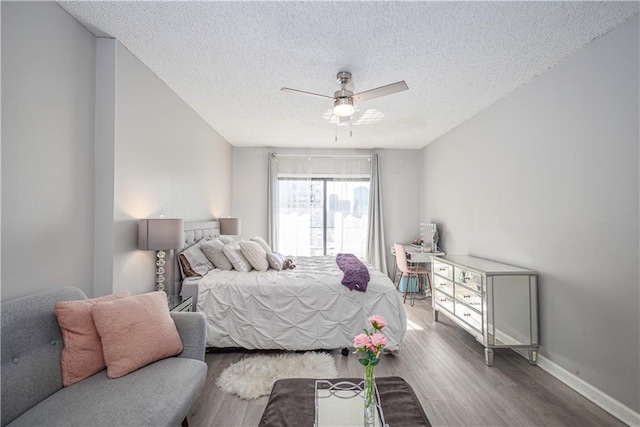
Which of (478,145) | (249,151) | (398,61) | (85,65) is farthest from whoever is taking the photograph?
(249,151)

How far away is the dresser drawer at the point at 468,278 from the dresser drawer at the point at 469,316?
243 mm

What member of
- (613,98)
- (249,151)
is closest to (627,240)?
(613,98)

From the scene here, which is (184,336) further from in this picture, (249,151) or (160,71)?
(249,151)

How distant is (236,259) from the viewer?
3178 mm

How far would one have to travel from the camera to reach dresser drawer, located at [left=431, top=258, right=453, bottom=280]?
3290 mm

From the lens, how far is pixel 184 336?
178 centimetres

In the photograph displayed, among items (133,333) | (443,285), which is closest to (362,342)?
(133,333)

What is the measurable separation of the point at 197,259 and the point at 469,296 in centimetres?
284

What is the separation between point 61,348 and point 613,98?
372cm

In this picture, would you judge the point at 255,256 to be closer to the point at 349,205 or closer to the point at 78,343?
the point at 78,343

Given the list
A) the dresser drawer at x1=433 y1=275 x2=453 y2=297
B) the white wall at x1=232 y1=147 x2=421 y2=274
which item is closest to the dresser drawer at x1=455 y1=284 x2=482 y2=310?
the dresser drawer at x1=433 y1=275 x2=453 y2=297

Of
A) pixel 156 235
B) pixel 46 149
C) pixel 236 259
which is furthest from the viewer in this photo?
pixel 236 259

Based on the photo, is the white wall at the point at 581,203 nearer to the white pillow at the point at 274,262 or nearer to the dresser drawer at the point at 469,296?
the dresser drawer at the point at 469,296

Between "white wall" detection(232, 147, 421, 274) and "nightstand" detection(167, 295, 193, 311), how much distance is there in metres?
2.79
